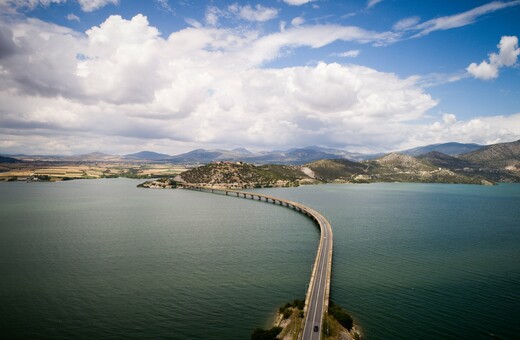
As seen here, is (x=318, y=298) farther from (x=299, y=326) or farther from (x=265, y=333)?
(x=265, y=333)

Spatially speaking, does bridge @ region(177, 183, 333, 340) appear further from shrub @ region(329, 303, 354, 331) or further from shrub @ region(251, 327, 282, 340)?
shrub @ region(251, 327, 282, 340)

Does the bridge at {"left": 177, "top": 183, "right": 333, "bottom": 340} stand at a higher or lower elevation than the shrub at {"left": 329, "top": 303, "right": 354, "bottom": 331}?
higher

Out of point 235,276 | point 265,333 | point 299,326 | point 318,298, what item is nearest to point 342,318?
point 318,298

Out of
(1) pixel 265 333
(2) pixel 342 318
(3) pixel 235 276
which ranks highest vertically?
(2) pixel 342 318

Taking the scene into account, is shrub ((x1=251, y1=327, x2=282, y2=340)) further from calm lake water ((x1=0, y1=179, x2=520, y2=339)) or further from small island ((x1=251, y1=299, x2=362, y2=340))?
calm lake water ((x1=0, y1=179, x2=520, y2=339))

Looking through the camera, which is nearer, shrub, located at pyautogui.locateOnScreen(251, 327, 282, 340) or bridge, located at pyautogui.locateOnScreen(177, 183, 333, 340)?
shrub, located at pyautogui.locateOnScreen(251, 327, 282, 340)

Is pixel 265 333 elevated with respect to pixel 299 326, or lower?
lower

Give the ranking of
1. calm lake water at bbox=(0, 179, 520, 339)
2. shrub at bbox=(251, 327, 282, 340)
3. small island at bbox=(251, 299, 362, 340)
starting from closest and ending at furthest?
shrub at bbox=(251, 327, 282, 340) < small island at bbox=(251, 299, 362, 340) < calm lake water at bbox=(0, 179, 520, 339)

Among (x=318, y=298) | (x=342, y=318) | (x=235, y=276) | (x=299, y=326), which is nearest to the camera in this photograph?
(x=299, y=326)

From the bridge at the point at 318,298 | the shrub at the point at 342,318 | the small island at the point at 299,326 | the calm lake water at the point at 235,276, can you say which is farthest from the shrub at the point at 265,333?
the shrub at the point at 342,318

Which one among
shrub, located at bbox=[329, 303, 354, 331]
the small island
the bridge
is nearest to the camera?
the small island

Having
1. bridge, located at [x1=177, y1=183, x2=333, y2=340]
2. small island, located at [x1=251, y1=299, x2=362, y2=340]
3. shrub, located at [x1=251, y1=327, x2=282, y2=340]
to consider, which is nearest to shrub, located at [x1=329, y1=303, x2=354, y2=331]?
small island, located at [x1=251, y1=299, x2=362, y2=340]
